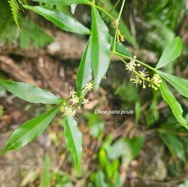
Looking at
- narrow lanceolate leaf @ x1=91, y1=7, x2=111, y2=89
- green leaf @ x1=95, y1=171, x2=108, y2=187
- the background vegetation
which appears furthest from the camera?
green leaf @ x1=95, y1=171, x2=108, y2=187

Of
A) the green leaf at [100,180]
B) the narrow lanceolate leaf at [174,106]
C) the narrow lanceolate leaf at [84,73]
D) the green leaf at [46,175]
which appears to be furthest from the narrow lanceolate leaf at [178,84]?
the green leaf at [100,180]

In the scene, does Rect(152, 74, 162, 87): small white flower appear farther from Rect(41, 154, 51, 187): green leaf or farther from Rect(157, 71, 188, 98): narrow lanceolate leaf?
Rect(41, 154, 51, 187): green leaf

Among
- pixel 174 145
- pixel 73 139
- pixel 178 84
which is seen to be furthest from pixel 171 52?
pixel 174 145

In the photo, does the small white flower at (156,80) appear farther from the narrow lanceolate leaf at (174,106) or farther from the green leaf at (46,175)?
the green leaf at (46,175)

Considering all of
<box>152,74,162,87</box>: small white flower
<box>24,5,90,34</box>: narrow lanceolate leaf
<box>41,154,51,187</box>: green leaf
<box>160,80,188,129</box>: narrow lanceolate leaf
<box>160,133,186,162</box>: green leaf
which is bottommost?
<box>41,154,51,187</box>: green leaf

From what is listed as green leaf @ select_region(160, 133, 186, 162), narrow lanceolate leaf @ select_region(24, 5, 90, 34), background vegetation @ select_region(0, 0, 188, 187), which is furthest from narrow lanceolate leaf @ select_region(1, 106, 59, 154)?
green leaf @ select_region(160, 133, 186, 162)

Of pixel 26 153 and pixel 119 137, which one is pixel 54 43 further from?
pixel 119 137
